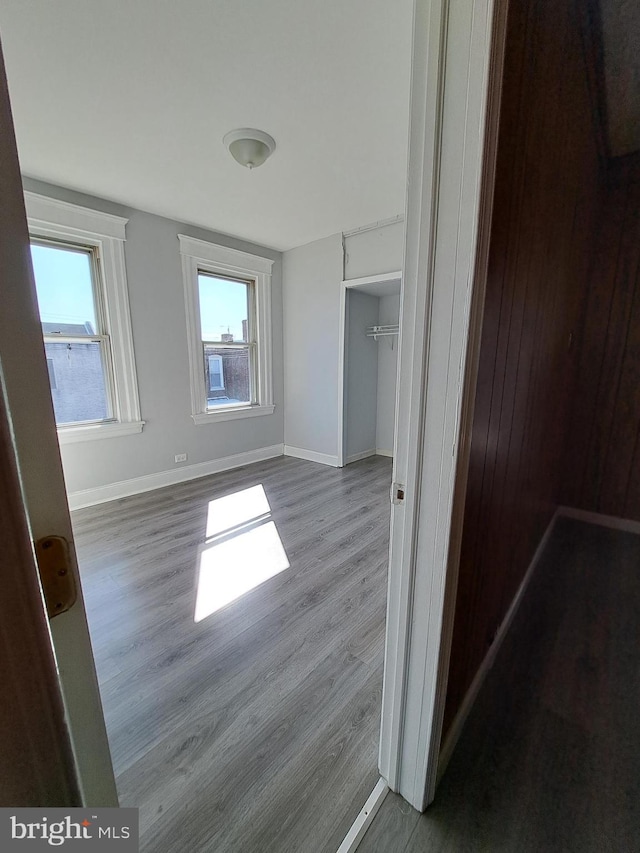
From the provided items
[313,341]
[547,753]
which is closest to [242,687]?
[547,753]

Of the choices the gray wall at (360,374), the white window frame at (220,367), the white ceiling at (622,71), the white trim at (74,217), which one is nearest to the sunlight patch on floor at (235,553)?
the white window frame at (220,367)

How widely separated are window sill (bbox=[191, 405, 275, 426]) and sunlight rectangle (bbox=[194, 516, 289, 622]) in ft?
5.49

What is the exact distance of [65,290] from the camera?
9.77 feet

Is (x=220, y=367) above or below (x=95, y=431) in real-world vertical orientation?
above

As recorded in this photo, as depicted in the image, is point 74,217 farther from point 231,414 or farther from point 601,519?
point 601,519

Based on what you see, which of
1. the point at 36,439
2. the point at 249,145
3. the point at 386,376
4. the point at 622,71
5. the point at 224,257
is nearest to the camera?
the point at 36,439

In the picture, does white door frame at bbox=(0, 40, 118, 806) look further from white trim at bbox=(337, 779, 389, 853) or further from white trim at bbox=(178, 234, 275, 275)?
white trim at bbox=(178, 234, 275, 275)

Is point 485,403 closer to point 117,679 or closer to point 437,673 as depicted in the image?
point 437,673

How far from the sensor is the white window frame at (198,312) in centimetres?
366

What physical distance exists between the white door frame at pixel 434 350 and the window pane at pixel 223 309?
11.3 feet

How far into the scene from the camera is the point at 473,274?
2.52 ft

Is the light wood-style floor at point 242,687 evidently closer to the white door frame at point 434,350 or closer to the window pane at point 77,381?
the white door frame at point 434,350

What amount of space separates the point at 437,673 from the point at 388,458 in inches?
154

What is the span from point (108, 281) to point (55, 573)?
3.46 metres
